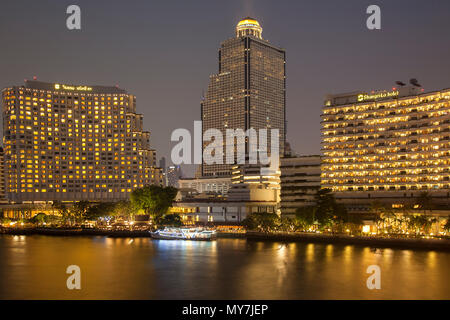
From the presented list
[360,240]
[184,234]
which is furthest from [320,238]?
[184,234]

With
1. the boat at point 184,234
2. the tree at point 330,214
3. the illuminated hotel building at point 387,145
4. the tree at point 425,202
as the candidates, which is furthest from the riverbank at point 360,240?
the illuminated hotel building at point 387,145

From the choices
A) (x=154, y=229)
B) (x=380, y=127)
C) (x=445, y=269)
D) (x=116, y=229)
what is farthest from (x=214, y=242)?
(x=445, y=269)

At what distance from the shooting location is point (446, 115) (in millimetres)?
162375

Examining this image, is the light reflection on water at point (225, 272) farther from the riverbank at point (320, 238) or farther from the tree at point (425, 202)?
the tree at point (425, 202)

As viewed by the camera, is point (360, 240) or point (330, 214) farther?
point (330, 214)

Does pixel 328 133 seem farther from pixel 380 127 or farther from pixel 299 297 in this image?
pixel 299 297

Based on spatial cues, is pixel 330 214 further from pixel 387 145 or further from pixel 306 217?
Result: pixel 387 145

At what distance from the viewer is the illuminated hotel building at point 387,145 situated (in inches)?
6471

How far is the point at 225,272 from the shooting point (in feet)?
331

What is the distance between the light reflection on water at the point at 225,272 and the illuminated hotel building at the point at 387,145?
44.0 meters

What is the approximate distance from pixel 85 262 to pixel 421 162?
114 m

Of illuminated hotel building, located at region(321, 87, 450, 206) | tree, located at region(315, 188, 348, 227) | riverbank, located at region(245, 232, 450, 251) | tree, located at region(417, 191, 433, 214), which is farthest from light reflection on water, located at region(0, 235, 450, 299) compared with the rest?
illuminated hotel building, located at region(321, 87, 450, 206)

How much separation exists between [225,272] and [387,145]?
98150 millimetres

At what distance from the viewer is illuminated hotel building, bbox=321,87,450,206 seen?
539 ft
